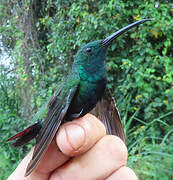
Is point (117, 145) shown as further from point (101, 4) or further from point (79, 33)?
point (101, 4)

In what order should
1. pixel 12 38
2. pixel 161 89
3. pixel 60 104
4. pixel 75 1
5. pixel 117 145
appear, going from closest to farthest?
pixel 60 104 → pixel 117 145 → pixel 161 89 → pixel 75 1 → pixel 12 38

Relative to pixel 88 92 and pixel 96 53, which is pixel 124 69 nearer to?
pixel 96 53

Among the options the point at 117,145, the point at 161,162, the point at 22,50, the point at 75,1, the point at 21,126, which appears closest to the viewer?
the point at 117,145

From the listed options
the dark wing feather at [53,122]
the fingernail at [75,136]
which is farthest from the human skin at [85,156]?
the dark wing feather at [53,122]

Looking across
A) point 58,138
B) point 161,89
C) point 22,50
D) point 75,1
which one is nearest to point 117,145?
point 58,138

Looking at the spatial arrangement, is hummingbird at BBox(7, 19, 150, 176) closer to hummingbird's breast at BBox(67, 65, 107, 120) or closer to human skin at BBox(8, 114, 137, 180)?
hummingbird's breast at BBox(67, 65, 107, 120)

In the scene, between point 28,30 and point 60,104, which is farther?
point 28,30

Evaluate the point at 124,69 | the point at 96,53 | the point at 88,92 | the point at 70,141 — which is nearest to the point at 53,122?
the point at 70,141
